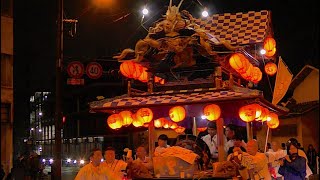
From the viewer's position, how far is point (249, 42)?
14258 mm

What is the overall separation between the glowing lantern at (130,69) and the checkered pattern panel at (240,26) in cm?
258

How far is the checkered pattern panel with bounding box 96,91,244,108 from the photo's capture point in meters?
11.6

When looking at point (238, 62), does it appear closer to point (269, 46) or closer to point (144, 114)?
point (269, 46)

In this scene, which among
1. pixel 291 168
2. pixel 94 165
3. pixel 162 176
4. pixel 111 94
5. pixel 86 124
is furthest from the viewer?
pixel 86 124

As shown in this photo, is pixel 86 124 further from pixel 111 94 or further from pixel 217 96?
pixel 217 96

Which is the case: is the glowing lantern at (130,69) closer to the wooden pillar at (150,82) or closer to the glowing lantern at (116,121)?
the wooden pillar at (150,82)

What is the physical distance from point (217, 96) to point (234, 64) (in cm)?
148

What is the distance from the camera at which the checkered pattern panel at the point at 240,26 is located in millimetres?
14445

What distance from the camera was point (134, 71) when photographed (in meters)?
13.8

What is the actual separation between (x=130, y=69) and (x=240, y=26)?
412 cm

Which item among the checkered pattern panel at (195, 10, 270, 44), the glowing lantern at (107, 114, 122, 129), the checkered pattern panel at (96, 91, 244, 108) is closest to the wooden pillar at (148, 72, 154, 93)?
the checkered pattern panel at (96, 91, 244, 108)

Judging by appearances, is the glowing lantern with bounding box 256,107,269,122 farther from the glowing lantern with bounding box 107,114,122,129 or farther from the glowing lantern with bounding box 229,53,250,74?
the glowing lantern with bounding box 107,114,122,129

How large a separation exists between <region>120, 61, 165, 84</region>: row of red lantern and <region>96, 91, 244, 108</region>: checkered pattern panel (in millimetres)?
833

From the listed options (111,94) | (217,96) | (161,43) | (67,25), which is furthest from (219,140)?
(111,94)
